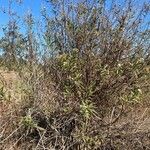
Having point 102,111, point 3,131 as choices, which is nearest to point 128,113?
point 102,111

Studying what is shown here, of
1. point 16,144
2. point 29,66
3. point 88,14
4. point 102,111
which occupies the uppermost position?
point 88,14

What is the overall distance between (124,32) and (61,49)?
96 cm

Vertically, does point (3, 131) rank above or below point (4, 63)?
below

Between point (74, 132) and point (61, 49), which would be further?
point (61, 49)

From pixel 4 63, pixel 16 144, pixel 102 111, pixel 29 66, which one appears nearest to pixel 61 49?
pixel 29 66

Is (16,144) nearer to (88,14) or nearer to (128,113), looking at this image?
(128,113)

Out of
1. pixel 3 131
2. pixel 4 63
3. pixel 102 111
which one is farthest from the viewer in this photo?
pixel 4 63

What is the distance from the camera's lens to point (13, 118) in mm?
6562

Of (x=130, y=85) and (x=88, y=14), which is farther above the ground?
(x=88, y=14)

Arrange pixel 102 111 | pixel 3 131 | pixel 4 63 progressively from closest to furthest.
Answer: pixel 3 131, pixel 102 111, pixel 4 63

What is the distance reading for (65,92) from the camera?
6520 millimetres

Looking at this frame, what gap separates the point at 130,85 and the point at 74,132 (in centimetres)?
115

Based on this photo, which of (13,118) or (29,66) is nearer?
(13,118)

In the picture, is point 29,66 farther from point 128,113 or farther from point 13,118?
point 128,113
